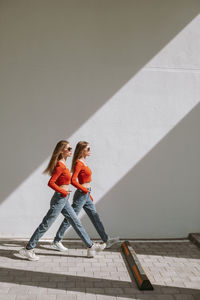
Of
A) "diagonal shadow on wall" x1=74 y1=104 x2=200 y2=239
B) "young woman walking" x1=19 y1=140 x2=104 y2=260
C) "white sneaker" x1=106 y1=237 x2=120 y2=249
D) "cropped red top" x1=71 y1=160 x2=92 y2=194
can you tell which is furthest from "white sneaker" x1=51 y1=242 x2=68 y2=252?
"cropped red top" x1=71 y1=160 x2=92 y2=194

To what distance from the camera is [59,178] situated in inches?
197

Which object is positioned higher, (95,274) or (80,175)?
(80,175)

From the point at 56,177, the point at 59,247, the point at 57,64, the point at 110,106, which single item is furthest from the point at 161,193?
the point at 57,64

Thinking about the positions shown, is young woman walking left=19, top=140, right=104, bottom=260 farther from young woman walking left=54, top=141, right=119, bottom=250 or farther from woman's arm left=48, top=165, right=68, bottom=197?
young woman walking left=54, top=141, right=119, bottom=250

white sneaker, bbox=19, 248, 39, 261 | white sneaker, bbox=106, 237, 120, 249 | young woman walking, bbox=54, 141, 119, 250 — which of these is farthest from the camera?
white sneaker, bbox=106, 237, 120, 249

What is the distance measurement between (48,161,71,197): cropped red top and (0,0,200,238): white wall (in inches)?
41.2

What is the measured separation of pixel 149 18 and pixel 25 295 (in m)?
4.71

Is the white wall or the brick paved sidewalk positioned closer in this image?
the brick paved sidewalk

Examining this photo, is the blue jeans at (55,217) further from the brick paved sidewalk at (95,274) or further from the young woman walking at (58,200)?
the brick paved sidewalk at (95,274)

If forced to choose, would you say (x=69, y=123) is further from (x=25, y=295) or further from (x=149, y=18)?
(x=25, y=295)

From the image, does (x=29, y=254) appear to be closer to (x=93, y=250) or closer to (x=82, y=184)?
(x=93, y=250)

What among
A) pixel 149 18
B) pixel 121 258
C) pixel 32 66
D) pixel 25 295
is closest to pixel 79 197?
pixel 121 258

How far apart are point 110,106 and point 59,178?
5.59ft

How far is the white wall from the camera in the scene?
233 inches
